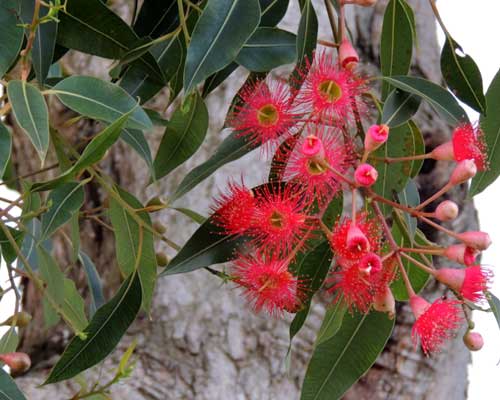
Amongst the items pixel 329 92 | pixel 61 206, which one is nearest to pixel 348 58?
pixel 329 92

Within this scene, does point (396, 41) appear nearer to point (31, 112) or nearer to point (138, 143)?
point (138, 143)

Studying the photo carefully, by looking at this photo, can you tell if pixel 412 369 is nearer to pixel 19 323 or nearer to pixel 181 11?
pixel 19 323

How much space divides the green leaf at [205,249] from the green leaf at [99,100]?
0.43 feet

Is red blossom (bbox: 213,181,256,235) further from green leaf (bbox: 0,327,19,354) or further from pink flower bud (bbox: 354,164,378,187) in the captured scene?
green leaf (bbox: 0,327,19,354)

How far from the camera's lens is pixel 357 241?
681mm

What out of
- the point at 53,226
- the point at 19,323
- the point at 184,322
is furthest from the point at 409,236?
the point at 184,322

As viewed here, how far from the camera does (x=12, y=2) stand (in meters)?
0.80

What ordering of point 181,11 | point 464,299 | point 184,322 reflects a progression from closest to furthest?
point 464,299
point 181,11
point 184,322

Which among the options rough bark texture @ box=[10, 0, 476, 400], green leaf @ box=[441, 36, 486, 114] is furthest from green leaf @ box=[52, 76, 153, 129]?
rough bark texture @ box=[10, 0, 476, 400]

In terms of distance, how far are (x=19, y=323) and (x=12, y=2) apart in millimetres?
553

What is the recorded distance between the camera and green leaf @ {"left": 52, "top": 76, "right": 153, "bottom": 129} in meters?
0.80

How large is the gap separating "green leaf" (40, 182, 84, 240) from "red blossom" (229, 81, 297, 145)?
206mm

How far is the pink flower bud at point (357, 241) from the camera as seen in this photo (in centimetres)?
68

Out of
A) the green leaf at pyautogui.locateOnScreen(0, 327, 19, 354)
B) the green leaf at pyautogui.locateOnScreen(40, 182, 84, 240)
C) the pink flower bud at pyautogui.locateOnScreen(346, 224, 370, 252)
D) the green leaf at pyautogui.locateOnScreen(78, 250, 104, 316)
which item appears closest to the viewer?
the pink flower bud at pyautogui.locateOnScreen(346, 224, 370, 252)
